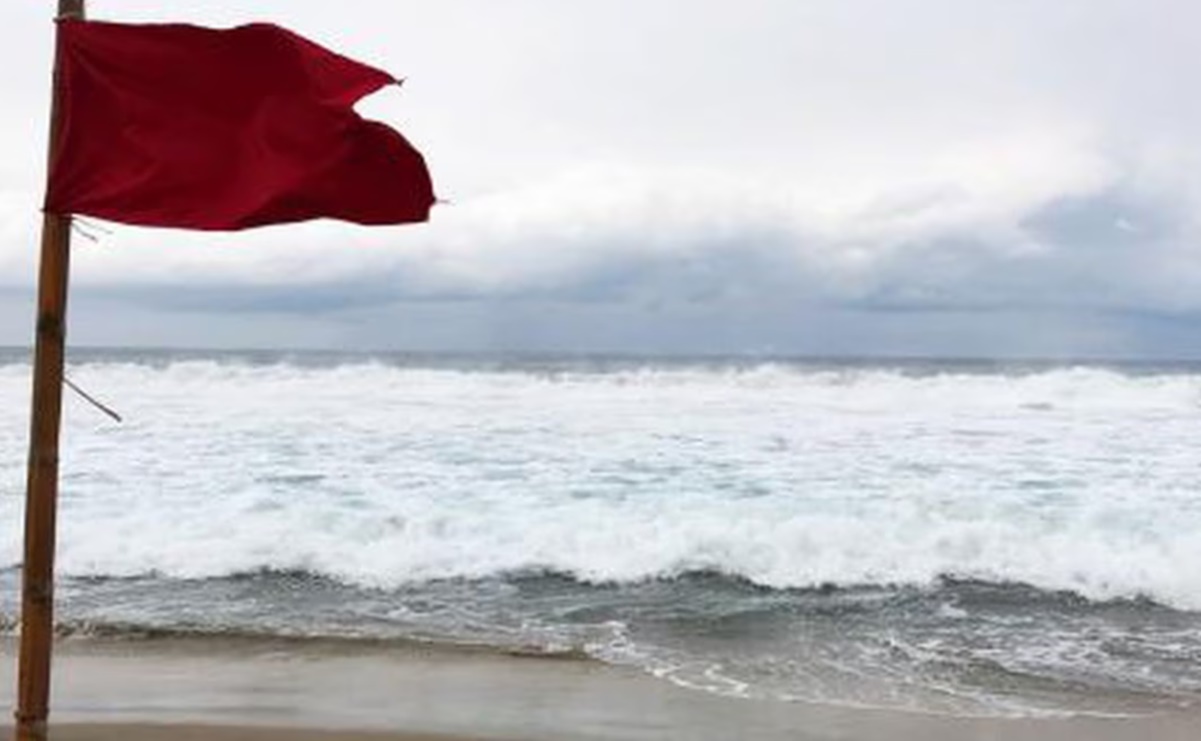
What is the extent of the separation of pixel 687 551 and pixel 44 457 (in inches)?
326

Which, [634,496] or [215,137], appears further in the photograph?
[634,496]

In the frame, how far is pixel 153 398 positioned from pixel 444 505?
2005 cm

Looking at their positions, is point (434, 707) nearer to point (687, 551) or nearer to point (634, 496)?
point (687, 551)

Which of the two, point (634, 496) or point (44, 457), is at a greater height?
point (44, 457)

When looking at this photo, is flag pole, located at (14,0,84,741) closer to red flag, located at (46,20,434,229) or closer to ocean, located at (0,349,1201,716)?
red flag, located at (46,20,434,229)

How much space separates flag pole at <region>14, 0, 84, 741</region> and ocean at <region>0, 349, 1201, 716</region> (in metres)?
4.25

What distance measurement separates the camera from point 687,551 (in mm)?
11422

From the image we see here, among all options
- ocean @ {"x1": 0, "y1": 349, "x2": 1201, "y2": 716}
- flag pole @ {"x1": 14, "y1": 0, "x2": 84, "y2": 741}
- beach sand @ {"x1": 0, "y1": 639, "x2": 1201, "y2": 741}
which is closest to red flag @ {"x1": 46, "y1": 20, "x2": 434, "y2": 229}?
flag pole @ {"x1": 14, "y1": 0, "x2": 84, "y2": 741}

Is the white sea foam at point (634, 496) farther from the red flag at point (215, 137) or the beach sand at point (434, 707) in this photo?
the red flag at point (215, 137)

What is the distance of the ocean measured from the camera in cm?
827

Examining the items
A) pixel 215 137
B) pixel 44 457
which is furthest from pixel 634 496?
pixel 215 137

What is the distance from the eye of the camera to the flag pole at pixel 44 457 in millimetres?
3488

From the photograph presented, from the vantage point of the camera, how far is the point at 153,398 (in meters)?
31.0

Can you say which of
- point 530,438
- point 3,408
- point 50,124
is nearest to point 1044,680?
point 50,124
